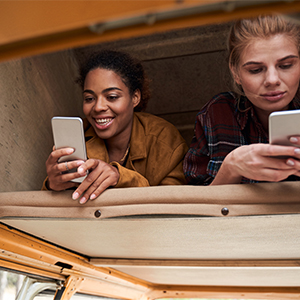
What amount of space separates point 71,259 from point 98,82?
77 centimetres

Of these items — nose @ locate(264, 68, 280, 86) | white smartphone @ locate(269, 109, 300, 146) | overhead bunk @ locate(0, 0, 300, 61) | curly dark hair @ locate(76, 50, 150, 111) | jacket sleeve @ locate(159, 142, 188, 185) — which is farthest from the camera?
curly dark hair @ locate(76, 50, 150, 111)

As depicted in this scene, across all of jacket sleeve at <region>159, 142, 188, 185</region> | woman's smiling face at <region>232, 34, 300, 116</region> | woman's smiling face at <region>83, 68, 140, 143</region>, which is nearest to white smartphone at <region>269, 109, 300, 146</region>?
woman's smiling face at <region>232, 34, 300, 116</region>

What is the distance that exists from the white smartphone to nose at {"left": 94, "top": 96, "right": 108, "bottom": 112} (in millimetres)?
837

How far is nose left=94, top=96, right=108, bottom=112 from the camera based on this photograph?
56.4 inches

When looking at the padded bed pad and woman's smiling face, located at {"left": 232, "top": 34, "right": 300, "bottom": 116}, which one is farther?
woman's smiling face, located at {"left": 232, "top": 34, "right": 300, "bottom": 116}

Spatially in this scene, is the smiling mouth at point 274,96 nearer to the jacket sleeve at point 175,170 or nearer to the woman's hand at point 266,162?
the woman's hand at point 266,162

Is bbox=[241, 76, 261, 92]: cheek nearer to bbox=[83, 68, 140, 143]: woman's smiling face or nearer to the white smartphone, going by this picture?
the white smartphone

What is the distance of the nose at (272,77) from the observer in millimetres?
1088

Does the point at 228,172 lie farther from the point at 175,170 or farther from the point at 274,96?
the point at 175,170

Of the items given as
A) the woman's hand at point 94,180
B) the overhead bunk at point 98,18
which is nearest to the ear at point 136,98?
the woman's hand at point 94,180

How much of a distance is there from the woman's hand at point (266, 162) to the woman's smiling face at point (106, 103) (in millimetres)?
→ 672

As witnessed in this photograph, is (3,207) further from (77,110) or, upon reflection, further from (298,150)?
(77,110)

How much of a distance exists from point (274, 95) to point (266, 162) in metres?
0.40

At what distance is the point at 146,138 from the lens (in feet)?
5.02
